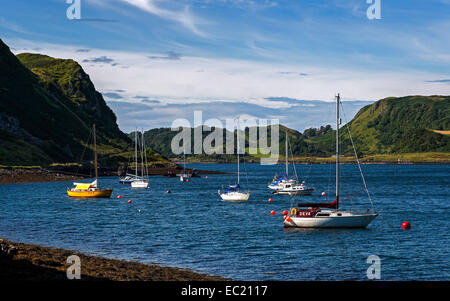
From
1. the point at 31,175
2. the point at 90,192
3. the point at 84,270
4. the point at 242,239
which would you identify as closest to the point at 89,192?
the point at 90,192

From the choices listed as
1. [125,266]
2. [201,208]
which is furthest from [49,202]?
[125,266]

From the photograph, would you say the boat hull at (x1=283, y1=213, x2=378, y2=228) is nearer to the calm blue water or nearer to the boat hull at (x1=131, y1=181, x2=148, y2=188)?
the calm blue water

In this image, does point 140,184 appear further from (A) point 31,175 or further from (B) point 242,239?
(B) point 242,239

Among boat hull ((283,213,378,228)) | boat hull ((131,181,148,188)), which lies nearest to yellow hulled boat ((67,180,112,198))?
boat hull ((131,181,148,188))

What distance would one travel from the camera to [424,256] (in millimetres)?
44094

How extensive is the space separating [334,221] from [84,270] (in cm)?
3302

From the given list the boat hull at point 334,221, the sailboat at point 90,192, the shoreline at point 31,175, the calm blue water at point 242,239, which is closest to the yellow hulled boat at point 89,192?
the sailboat at point 90,192

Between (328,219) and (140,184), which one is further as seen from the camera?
(140,184)

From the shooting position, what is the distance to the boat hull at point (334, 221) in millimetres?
56406

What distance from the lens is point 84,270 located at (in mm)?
31109

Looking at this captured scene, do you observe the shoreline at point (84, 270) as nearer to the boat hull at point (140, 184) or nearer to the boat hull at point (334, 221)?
the boat hull at point (334, 221)

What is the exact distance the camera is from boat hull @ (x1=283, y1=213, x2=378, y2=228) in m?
56.4
